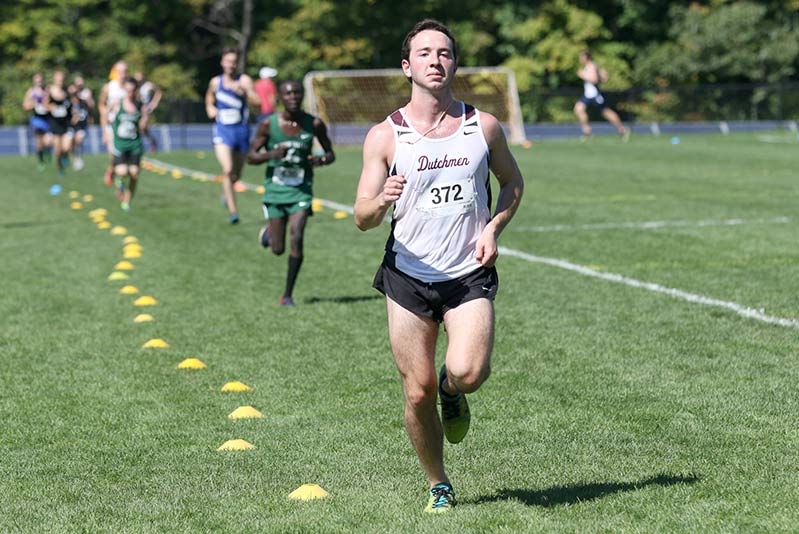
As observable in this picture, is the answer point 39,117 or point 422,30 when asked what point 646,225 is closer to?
point 422,30

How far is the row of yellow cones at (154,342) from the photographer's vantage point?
5891 millimetres

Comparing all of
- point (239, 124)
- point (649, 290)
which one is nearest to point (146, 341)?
point (649, 290)

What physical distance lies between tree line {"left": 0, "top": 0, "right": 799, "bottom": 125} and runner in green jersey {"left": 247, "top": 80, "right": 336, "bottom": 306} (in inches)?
1705

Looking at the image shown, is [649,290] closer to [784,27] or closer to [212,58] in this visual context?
[784,27]

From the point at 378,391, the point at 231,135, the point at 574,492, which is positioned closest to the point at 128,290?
the point at 378,391

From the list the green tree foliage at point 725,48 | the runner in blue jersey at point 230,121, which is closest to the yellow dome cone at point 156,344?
Answer: the runner in blue jersey at point 230,121

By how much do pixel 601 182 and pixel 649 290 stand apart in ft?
42.1

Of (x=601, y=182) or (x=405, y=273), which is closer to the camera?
(x=405, y=273)

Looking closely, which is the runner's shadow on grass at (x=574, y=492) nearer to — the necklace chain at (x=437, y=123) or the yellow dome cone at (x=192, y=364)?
the necklace chain at (x=437, y=123)

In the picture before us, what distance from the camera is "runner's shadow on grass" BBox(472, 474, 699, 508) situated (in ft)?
18.7

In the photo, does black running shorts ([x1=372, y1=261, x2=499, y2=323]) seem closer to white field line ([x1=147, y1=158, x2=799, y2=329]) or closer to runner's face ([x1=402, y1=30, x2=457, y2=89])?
runner's face ([x1=402, y1=30, x2=457, y2=89])

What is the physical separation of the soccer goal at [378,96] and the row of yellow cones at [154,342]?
2207 centimetres

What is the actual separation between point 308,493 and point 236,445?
104cm

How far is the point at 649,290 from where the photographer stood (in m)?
11.6
